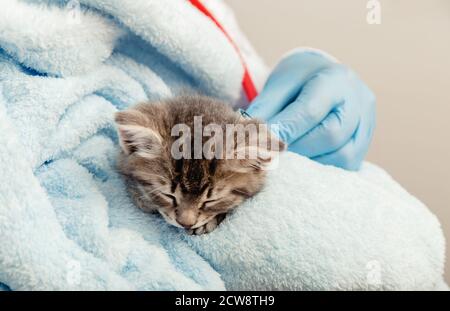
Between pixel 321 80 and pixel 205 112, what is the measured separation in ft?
1.37

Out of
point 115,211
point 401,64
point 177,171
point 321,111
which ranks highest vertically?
point 401,64

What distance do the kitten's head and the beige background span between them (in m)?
0.67

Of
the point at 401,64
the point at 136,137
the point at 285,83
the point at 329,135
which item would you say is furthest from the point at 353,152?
the point at 136,137

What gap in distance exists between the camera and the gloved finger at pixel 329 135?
107 cm

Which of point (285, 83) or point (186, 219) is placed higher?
point (285, 83)

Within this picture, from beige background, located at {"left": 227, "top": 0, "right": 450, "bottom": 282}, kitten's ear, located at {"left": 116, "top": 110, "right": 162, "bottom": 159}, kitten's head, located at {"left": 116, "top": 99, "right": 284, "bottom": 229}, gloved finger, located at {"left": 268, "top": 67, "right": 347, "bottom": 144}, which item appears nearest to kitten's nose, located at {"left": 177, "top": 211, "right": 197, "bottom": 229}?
kitten's head, located at {"left": 116, "top": 99, "right": 284, "bottom": 229}

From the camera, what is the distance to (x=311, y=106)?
3.50ft

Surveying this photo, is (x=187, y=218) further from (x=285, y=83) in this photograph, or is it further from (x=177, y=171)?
(x=285, y=83)

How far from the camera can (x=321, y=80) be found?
113 centimetres

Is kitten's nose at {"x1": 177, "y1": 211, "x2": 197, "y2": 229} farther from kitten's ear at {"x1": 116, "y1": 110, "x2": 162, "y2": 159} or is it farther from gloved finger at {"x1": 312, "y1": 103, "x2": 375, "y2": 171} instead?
gloved finger at {"x1": 312, "y1": 103, "x2": 375, "y2": 171}

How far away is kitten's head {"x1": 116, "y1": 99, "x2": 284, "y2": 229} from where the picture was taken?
787mm

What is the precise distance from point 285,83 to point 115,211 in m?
0.60

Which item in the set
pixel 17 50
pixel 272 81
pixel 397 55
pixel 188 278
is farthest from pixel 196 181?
pixel 397 55
